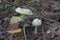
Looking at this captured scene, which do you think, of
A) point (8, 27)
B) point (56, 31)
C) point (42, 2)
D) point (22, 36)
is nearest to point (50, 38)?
point (56, 31)

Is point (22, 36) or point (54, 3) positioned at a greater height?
point (54, 3)

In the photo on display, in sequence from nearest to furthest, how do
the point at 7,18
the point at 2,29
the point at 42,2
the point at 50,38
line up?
the point at 50,38, the point at 2,29, the point at 7,18, the point at 42,2

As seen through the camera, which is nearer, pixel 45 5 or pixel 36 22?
pixel 36 22

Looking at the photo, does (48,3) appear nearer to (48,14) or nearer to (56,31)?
(48,14)

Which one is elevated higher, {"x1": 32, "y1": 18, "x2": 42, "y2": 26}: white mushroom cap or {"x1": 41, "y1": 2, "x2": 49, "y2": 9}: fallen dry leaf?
{"x1": 41, "y1": 2, "x2": 49, "y2": 9}: fallen dry leaf

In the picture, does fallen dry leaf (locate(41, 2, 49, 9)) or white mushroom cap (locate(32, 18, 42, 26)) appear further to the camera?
fallen dry leaf (locate(41, 2, 49, 9))

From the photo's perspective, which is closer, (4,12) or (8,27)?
(8,27)

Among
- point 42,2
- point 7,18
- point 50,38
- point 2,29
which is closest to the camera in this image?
point 50,38

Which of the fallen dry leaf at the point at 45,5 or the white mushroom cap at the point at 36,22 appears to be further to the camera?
the fallen dry leaf at the point at 45,5

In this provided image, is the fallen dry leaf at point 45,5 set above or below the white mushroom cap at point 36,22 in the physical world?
above
